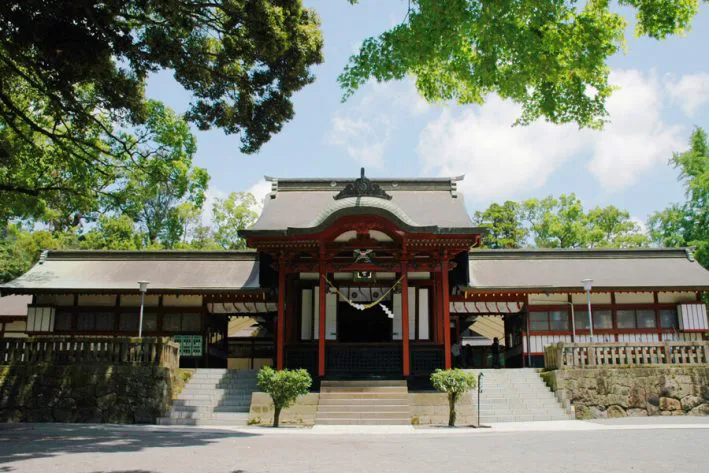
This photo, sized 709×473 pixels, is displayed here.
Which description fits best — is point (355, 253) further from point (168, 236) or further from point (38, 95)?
point (168, 236)

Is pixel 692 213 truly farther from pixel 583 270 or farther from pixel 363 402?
pixel 363 402

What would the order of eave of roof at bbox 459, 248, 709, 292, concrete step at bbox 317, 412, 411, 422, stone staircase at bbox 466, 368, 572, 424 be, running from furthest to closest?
eave of roof at bbox 459, 248, 709, 292 < stone staircase at bbox 466, 368, 572, 424 < concrete step at bbox 317, 412, 411, 422

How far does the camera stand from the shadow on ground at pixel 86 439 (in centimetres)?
955

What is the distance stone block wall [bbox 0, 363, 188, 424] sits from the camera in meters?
15.9

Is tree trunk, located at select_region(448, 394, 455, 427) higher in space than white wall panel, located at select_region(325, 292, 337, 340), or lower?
lower

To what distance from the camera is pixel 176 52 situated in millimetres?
12898

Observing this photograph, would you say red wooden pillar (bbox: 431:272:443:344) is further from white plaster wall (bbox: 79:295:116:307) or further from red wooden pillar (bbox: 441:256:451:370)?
white plaster wall (bbox: 79:295:116:307)

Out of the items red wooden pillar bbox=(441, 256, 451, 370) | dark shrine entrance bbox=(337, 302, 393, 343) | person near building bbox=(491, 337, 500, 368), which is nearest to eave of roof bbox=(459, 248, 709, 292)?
red wooden pillar bbox=(441, 256, 451, 370)

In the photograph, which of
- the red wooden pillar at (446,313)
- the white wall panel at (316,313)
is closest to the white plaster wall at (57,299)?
the white wall panel at (316,313)

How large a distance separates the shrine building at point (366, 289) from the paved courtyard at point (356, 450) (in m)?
5.38

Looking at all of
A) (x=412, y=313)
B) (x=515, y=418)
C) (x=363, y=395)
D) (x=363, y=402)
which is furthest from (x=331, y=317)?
(x=515, y=418)

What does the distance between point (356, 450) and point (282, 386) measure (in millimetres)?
4828

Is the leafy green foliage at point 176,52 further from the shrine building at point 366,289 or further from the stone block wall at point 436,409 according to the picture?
the stone block wall at point 436,409

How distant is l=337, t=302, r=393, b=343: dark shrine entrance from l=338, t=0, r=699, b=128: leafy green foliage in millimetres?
13165
